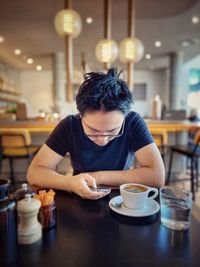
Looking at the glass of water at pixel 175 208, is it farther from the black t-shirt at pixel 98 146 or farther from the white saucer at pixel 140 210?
the black t-shirt at pixel 98 146

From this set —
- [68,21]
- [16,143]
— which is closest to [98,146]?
[16,143]

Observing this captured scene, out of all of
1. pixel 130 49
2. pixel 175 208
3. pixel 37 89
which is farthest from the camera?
pixel 37 89

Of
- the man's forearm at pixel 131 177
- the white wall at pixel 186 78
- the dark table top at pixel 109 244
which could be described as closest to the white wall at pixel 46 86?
the white wall at pixel 186 78

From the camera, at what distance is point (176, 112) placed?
3908 millimetres

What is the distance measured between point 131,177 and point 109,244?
46 centimetres

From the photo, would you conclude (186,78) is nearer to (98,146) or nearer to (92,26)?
(92,26)

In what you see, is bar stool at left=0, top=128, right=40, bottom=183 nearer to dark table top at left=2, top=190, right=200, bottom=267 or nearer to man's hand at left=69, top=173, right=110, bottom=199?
man's hand at left=69, top=173, right=110, bottom=199

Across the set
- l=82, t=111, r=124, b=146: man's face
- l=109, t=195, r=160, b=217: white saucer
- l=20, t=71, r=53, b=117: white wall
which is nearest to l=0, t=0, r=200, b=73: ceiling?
l=20, t=71, r=53, b=117: white wall

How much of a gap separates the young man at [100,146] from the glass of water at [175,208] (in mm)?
236

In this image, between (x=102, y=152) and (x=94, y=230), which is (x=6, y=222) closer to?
(x=94, y=230)

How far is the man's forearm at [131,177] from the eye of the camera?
1026 millimetres

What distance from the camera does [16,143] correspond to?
2604 millimetres

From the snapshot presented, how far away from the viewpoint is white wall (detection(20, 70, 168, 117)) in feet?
32.7

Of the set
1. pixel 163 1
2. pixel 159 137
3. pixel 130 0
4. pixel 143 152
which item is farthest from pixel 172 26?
pixel 143 152
